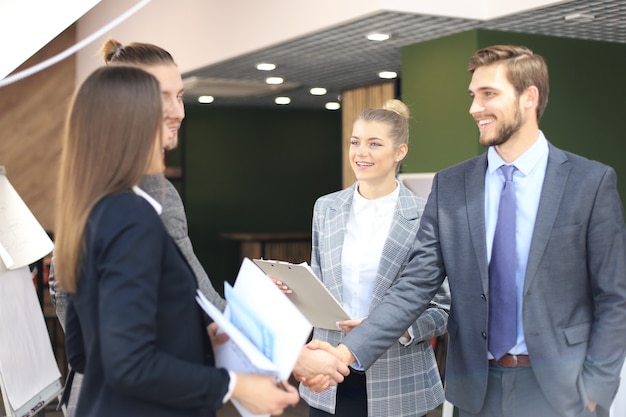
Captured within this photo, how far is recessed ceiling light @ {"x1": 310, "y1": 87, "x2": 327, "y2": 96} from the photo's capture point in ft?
33.8

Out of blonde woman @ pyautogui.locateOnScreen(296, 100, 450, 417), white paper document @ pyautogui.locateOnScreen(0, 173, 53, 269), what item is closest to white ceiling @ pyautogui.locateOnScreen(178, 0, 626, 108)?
blonde woman @ pyautogui.locateOnScreen(296, 100, 450, 417)

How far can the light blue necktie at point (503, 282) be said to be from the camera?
2352 millimetres

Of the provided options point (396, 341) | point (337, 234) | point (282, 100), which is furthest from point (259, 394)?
point (282, 100)

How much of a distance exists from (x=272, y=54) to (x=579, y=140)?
2.78 m

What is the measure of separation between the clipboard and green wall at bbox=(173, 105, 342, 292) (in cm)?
998

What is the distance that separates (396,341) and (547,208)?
0.88m

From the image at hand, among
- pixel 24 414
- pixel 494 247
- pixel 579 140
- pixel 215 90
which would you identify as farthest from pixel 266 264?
pixel 215 90

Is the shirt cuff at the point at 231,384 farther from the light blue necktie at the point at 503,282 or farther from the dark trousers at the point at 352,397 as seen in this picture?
the dark trousers at the point at 352,397

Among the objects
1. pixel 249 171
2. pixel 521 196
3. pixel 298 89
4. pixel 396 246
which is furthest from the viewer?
pixel 249 171

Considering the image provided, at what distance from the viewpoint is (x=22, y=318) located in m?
4.24

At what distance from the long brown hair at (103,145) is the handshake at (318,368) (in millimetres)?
897

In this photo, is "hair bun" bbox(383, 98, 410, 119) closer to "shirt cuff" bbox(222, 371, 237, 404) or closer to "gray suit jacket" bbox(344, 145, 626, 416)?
"gray suit jacket" bbox(344, 145, 626, 416)

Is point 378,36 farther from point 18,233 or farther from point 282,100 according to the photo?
point 282,100

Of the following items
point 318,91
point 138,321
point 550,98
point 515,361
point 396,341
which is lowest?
point 396,341
